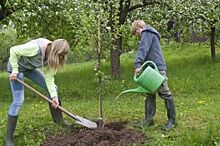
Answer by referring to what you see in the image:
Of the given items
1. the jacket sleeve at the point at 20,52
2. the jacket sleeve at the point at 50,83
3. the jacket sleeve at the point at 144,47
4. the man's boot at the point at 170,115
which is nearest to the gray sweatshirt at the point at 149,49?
the jacket sleeve at the point at 144,47

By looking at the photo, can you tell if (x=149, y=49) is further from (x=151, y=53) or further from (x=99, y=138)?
(x=99, y=138)

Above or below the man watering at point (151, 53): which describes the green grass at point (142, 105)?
below

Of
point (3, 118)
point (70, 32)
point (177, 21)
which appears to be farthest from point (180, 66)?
point (3, 118)

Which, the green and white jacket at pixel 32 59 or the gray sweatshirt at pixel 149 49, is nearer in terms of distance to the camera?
the green and white jacket at pixel 32 59

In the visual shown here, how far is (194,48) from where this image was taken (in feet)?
68.7

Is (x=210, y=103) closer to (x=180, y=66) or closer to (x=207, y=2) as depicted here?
(x=207, y=2)

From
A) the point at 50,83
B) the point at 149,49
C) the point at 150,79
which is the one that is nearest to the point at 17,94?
the point at 50,83

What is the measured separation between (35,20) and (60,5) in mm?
847

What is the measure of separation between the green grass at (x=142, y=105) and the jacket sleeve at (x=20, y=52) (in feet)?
3.59

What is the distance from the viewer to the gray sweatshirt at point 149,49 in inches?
273

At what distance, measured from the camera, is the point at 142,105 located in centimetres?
998

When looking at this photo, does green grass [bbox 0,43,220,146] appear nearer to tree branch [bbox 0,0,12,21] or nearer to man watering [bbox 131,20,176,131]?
man watering [bbox 131,20,176,131]

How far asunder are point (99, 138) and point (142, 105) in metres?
3.55

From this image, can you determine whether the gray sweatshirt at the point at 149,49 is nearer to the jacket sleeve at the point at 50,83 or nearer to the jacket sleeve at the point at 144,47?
the jacket sleeve at the point at 144,47
